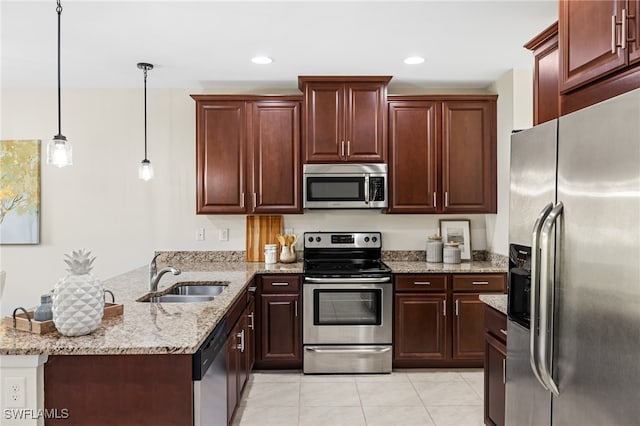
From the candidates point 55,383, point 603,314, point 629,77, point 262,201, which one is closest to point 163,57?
point 262,201

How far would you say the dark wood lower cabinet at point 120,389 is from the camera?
1.66 meters

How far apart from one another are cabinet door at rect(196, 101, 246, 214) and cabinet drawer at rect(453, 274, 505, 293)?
195cm

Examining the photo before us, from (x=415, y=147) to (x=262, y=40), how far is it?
1650 millimetres

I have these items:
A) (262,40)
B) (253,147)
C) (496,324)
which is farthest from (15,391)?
(253,147)

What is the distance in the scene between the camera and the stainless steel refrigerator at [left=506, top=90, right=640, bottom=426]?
3.77 feet

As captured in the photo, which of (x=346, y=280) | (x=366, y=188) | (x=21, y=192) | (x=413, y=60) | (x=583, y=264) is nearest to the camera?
(x=583, y=264)

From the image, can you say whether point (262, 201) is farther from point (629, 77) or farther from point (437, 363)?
point (629, 77)

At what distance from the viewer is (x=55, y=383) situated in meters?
1.66

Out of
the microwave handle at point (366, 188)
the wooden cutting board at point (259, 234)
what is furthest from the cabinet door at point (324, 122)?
the wooden cutting board at point (259, 234)

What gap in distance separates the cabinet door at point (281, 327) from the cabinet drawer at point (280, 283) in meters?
0.04

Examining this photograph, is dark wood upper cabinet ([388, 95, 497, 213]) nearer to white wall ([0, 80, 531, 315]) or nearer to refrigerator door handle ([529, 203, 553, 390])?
white wall ([0, 80, 531, 315])

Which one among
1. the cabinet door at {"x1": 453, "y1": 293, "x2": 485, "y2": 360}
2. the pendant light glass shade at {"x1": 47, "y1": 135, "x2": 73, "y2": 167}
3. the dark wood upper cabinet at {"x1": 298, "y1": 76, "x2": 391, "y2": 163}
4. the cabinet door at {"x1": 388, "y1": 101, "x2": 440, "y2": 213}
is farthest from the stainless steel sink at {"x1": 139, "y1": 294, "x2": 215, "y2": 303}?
the cabinet door at {"x1": 453, "y1": 293, "x2": 485, "y2": 360}

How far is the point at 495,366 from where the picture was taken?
7.89ft

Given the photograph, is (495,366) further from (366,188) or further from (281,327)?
(366,188)
